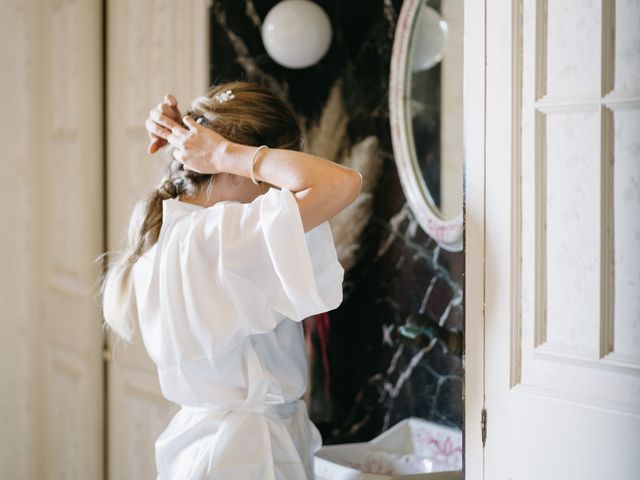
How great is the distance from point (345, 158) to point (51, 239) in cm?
115

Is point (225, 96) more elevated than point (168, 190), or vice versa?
point (225, 96)

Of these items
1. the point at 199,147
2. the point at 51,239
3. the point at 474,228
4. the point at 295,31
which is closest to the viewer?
the point at 474,228

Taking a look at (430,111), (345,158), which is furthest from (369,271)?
(430,111)

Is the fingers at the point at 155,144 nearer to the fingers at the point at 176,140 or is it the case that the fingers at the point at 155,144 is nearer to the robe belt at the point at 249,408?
the fingers at the point at 176,140

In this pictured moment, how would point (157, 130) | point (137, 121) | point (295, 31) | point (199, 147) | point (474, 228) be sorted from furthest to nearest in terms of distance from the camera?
point (137, 121)
point (295, 31)
point (157, 130)
point (199, 147)
point (474, 228)

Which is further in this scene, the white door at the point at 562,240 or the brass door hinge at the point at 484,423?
the brass door hinge at the point at 484,423

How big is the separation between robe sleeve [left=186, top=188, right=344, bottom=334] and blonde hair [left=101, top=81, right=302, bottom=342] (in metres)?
0.18

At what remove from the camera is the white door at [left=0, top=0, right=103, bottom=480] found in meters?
2.46

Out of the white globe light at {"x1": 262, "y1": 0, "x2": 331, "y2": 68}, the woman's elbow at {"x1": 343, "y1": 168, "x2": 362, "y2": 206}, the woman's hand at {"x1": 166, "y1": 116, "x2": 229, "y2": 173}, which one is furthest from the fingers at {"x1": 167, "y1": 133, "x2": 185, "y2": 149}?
the white globe light at {"x1": 262, "y1": 0, "x2": 331, "y2": 68}

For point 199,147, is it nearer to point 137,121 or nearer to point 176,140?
point 176,140

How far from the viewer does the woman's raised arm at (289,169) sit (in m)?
1.29

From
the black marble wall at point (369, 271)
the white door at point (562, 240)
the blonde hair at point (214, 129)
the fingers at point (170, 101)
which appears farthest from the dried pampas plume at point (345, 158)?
the white door at point (562, 240)

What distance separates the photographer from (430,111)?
183 centimetres

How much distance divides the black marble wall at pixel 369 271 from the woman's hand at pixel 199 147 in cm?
65
